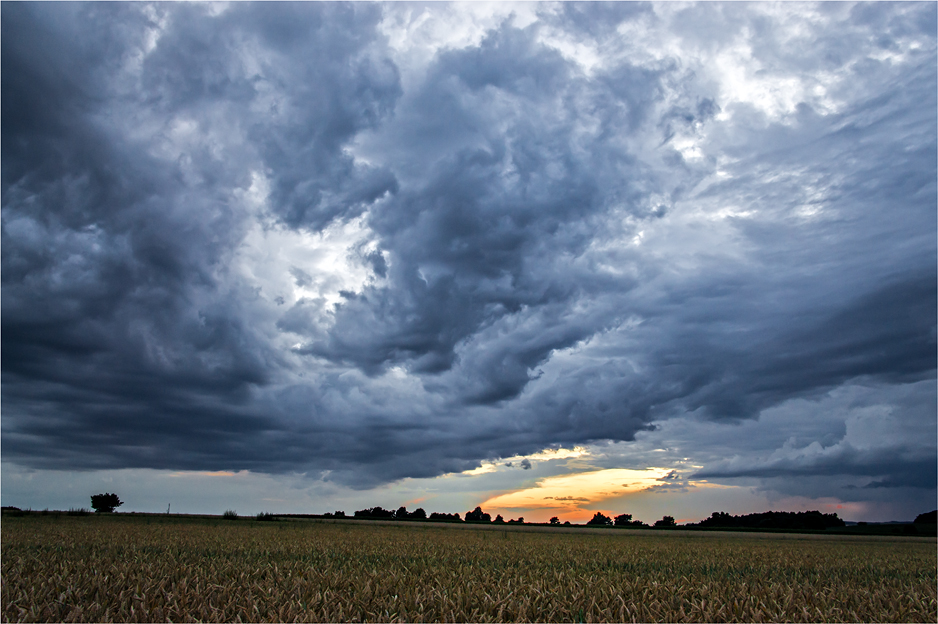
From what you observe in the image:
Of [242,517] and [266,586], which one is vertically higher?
[266,586]

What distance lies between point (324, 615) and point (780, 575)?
454 inches

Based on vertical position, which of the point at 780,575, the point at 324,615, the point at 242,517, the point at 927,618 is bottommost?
the point at 242,517

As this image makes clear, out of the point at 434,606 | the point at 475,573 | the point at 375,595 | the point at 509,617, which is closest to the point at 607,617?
the point at 509,617

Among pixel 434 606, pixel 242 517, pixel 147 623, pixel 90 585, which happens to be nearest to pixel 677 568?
pixel 434 606

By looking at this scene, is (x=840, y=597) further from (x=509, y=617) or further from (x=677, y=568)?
(x=509, y=617)

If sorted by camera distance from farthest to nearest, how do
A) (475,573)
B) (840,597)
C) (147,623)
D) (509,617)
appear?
1. (475,573)
2. (840,597)
3. (509,617)
4. (147,623)

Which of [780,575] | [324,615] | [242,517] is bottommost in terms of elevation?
[242,517]

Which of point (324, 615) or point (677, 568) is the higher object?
point (324, 615)

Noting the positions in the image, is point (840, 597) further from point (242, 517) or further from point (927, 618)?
point (242, 517)

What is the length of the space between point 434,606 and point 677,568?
862 centimetres

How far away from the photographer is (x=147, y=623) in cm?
608

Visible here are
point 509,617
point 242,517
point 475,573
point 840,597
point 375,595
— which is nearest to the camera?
point 509,617

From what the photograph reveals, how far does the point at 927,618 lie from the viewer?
24.3 ft

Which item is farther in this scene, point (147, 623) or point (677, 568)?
point (677, 568)
